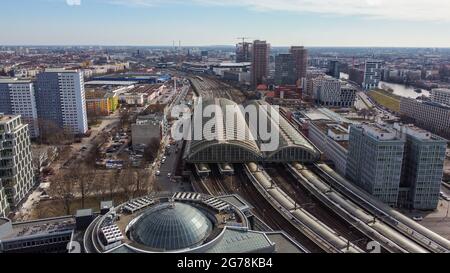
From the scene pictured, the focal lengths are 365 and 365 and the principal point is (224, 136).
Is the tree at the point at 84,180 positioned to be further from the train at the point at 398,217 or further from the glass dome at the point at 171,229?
the train at the point at 398,217

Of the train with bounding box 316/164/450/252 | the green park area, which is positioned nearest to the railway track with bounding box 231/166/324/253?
the train with bounding box 316/164/450/252

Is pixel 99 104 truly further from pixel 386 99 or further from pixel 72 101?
pixel 386 99

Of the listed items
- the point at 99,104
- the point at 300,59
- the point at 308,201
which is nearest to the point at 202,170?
the point at 308,201

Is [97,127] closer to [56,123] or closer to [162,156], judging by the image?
[56,123]

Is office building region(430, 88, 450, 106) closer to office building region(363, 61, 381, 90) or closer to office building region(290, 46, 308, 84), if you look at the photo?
office building region(363, 61, 381, 90)

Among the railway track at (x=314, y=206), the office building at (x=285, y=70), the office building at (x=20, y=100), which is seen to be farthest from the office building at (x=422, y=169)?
the office building at (x=285, y=70)

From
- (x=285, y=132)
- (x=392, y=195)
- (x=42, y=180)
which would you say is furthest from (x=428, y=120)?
(x=42, y=180)
